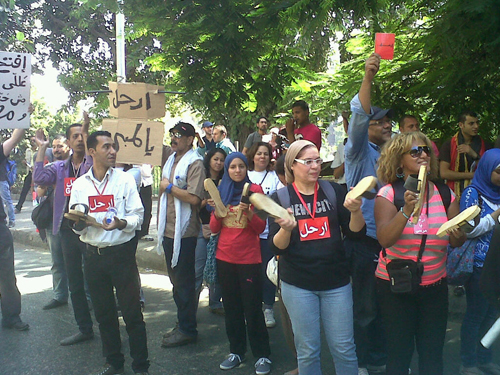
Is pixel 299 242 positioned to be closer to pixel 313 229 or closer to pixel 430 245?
pixel 313 229

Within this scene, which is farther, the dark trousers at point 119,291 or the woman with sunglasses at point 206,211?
the woman with sunglasses at point 206,211

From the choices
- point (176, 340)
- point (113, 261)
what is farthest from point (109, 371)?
point (113, 261)

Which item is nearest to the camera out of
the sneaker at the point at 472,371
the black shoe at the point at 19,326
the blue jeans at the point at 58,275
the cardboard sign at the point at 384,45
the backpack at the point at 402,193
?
the backpack at the point at 402,193

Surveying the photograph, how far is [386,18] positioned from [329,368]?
328 cm

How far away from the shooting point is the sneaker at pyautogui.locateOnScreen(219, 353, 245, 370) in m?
4.56

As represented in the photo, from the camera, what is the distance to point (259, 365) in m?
4.46

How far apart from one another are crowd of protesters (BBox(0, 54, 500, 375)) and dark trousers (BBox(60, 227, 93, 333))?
0.01 metres

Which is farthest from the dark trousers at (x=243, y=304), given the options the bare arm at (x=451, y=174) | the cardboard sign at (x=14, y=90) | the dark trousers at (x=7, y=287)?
the cardboard sign at (x=14, y=90)

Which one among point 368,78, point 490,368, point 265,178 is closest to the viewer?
point 368,78

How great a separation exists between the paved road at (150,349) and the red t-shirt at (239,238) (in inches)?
38.3

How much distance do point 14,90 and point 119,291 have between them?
2.70m

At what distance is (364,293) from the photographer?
4066mm

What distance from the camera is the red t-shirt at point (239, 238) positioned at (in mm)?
4527

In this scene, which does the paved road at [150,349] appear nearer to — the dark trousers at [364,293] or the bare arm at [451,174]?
the dark trousers at [364,293]
